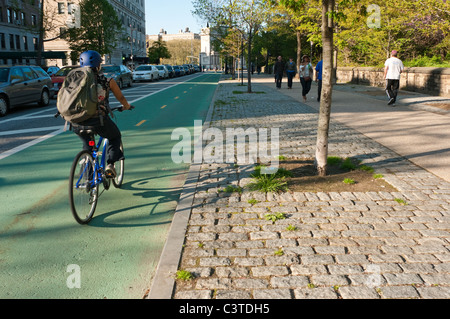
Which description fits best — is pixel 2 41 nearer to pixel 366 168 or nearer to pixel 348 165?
pixel 348 165

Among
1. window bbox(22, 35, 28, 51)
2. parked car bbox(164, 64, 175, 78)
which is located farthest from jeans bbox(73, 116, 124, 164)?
window bbox(22, 35, 28, 51)

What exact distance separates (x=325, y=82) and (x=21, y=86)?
45.2 ft

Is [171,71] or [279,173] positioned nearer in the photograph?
[279,173]

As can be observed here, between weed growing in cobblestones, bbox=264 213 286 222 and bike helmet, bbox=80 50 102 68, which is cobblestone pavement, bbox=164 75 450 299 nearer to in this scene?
weed growing in cobblestones, bbox=264 213 286 222

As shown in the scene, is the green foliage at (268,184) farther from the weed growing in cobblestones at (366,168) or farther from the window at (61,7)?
the window at (61,7)

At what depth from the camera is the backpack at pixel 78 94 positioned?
4.37 m

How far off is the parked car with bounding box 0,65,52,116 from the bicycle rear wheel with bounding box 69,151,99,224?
11.7 meters

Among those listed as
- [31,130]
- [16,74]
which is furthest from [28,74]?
[31,130]

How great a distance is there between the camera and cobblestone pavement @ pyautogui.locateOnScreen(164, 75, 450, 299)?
323 cm

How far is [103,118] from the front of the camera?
4.98m

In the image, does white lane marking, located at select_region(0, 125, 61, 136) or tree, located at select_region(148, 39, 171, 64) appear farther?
tree, located at select_region(148, 39, 171, 64)

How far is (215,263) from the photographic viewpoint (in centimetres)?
364
